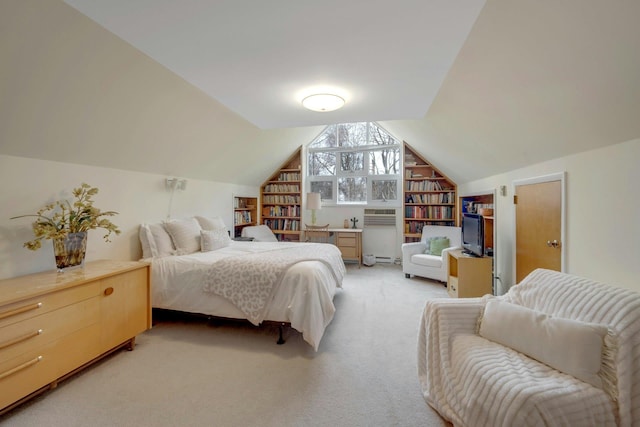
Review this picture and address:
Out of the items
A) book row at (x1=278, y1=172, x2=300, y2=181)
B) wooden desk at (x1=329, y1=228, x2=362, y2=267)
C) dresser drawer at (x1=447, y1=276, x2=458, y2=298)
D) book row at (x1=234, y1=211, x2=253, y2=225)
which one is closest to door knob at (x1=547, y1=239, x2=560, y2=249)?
dresser drawer at (x1=447, y1=276, x2=458, y2=298)

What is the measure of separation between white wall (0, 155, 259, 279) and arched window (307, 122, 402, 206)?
278 cm

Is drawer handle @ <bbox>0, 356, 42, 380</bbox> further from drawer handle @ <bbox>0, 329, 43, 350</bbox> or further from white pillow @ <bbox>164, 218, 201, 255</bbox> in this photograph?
white pillow @ <bbox>164, 218, 201, 255</bbox>

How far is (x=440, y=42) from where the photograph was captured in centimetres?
170

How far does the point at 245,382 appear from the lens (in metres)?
1.89

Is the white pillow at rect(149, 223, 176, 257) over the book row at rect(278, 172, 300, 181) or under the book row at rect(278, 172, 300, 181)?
under

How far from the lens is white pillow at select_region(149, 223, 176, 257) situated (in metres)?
3.04

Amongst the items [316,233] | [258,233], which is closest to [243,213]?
[258,233]

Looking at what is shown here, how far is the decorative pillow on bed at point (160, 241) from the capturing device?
3027 millimetres

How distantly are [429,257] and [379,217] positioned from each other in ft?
5.28

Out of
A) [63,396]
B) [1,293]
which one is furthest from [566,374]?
[1,293]

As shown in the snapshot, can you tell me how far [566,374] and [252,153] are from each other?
4.48m

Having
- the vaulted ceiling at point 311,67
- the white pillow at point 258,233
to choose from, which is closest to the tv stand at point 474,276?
the vaulted ceiling at point 311,67

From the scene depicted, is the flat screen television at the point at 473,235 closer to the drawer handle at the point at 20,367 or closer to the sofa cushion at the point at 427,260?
the sofa cushion at the point at 427,260

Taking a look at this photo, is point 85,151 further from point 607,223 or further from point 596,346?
point 607,223
